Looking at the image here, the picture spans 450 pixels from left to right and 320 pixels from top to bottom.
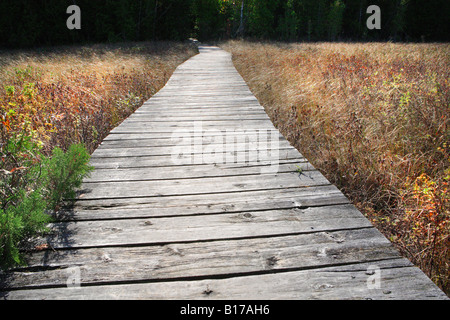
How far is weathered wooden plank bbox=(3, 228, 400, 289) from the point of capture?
4.86ft

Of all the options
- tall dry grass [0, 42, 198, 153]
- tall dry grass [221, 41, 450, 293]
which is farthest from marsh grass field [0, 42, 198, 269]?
tall dry grass [221, 41, 450, 293]

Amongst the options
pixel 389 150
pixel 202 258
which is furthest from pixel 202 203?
pixel 389 150

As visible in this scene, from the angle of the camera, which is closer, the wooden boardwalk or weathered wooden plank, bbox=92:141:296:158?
the wooden boardwalk

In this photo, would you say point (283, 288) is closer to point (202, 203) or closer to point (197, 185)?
point (202, 203)

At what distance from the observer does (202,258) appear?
5.25ft

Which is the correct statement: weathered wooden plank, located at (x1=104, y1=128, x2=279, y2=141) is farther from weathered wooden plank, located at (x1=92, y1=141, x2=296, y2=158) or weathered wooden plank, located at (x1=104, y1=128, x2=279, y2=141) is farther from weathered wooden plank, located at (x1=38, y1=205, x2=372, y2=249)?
weathered wooden plank, located at (x1=38, y1=205, x2=372, y2=249)

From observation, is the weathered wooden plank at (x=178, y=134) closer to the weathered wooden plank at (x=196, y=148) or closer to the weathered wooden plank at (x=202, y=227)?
the weathered wooden plank at (x=196, y=148)

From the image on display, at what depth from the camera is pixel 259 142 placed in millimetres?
Answer: 3355

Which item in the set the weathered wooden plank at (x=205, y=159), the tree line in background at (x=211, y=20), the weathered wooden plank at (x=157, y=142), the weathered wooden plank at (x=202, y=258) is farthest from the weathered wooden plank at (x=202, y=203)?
the tree line in background at (x=211, y=20)

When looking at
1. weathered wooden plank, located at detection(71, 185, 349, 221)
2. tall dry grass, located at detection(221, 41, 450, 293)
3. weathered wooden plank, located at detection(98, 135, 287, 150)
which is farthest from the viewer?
weathered wooden plank, located at detection(98, 135, 287, 150)

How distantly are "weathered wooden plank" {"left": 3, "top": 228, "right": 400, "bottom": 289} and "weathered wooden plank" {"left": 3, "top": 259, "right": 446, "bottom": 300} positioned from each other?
48 millimetres
